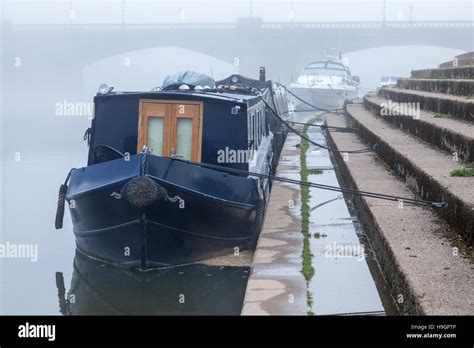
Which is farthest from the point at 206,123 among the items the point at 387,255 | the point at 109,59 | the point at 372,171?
the point at 109,59

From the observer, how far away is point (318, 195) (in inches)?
483

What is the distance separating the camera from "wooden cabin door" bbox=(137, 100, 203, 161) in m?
10.3

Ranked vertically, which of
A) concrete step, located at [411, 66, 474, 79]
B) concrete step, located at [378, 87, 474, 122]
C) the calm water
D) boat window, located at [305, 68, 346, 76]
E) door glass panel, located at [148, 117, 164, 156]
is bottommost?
the calm water

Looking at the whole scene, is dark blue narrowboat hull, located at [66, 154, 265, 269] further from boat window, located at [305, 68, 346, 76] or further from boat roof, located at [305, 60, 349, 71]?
boat roof, located at [305, 60, 349, 71]

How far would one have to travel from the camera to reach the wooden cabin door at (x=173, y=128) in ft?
33.7

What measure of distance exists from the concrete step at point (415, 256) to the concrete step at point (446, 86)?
319 centimetres

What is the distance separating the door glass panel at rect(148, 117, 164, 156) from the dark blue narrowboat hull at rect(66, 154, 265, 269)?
0.75 metres

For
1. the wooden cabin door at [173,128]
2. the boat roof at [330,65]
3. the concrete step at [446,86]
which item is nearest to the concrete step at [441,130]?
the concrete step at [446,86]

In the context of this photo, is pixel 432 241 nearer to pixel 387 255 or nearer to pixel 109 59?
pixel 387 255

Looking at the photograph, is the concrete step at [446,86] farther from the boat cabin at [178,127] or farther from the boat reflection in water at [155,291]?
the boat reflection in water at [155,291]

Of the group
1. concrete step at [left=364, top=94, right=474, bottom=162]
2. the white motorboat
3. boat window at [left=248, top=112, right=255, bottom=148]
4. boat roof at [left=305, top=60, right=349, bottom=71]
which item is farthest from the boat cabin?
boat roof at [left=305, top=60, right=349, bottom=71]

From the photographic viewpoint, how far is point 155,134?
33.9ft

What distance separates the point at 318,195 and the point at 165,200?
3.51 metres
